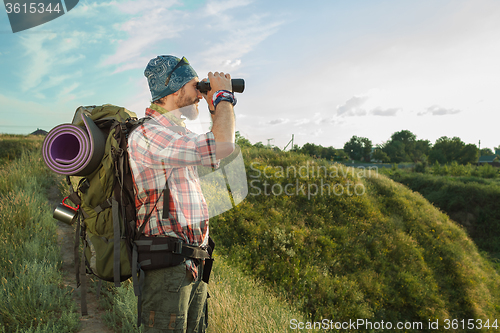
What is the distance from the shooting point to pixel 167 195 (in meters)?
1.57

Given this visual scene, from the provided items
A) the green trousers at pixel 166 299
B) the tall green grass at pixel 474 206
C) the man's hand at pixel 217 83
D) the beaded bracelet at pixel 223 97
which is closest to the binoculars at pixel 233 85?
the man's hand at pixel 217 83

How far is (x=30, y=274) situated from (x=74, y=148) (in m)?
3.12

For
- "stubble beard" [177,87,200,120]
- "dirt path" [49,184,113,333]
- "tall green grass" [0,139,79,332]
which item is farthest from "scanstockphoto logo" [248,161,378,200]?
"stubble beard" [177,87,200,120]

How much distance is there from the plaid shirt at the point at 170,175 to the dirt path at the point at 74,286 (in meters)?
2.62

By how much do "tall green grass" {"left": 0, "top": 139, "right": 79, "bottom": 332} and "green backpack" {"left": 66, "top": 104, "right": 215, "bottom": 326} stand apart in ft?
6.97

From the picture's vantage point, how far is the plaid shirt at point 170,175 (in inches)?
54.9

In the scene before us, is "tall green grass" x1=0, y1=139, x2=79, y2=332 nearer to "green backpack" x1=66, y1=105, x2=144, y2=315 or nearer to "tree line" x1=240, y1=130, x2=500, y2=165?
"green backpack" x1=66, y1=105, x2=144, y2=315

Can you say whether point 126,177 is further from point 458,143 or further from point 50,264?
point 458,143

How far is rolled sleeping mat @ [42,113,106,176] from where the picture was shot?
4.84 feet

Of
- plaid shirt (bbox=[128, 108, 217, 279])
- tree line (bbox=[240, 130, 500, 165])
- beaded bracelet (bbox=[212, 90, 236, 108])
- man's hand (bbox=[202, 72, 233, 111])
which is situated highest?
tree line (bbox=[240, 130, 500, 165])

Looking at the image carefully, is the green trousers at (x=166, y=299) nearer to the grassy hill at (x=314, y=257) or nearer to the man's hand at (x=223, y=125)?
the man's hand at (x=223, y=125)

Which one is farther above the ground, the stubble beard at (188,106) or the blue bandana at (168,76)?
the blue bandana at (168,76)

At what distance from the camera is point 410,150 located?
7931cm

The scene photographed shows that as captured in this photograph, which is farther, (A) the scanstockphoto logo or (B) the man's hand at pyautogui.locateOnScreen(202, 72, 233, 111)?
(A) the scanstockphoto logo
